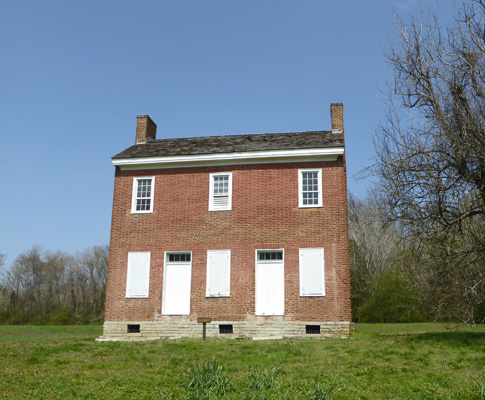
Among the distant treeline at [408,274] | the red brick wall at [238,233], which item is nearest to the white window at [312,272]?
the red brick wall at [238,233]

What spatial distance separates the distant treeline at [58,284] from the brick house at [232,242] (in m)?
35.8

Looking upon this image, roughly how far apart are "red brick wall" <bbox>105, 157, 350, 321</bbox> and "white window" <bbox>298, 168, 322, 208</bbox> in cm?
18

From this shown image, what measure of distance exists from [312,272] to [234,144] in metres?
6.44

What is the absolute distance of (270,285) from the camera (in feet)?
60.2

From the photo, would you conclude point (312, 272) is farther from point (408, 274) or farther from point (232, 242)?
point (408, 274)

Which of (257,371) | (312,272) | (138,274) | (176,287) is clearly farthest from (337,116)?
(257,371)

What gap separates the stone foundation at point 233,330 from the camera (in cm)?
1758

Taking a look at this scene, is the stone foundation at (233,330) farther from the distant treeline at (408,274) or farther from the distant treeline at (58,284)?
the distant treeline at (58,284)

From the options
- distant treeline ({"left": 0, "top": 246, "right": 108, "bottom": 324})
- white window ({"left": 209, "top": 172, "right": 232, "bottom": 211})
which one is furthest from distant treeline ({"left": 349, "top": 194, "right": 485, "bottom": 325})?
distant treeline ({"left": 0, "top": 246, "right": 108, "bottom": 324})

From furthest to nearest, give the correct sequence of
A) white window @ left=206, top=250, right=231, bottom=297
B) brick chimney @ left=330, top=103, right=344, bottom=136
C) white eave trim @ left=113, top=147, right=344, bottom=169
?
brick chimney @ left=330, top=103, right=344, bottom=136, white eave trim @ left=113, top=147, right=344, bottom=169, white window @ left=206, top=250, right=231, bottom=297

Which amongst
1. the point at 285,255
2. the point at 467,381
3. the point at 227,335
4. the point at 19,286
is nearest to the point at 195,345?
the point at 227,335

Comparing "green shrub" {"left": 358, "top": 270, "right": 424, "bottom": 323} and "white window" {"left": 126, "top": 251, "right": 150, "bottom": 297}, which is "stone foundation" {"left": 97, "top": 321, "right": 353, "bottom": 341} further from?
"green shrub" {"left": 358, "top": 270, "right": 424, "bottom": 323}

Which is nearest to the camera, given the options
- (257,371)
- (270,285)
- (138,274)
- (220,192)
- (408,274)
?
(257,371)

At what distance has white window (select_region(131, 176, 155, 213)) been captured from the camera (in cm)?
1995
